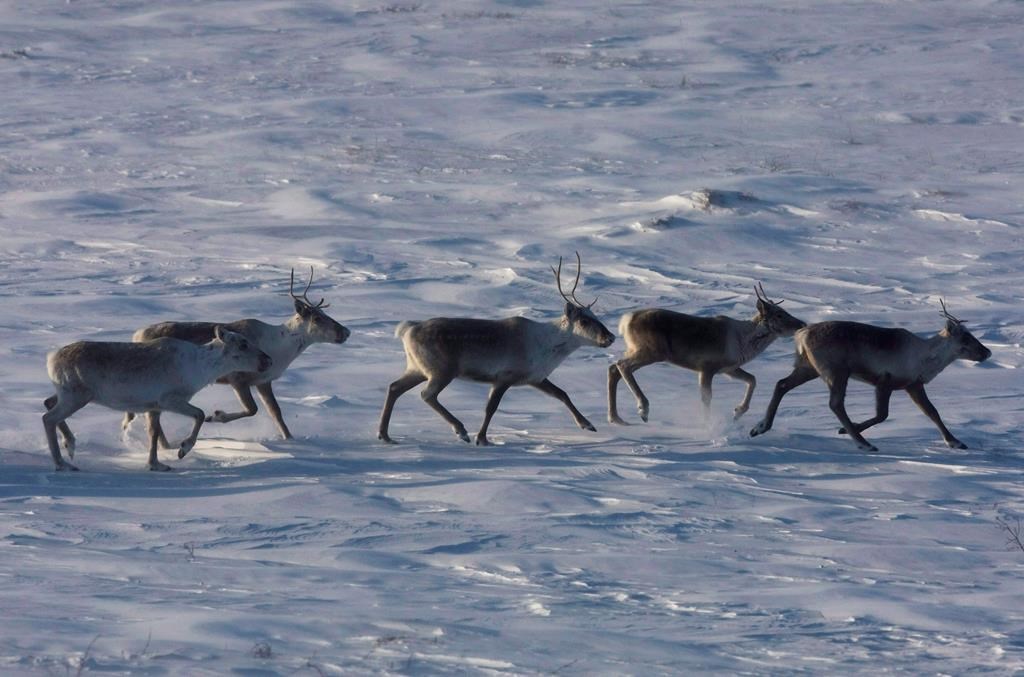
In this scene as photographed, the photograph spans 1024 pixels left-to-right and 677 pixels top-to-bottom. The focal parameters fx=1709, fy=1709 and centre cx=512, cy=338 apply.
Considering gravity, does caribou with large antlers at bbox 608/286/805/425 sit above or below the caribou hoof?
above

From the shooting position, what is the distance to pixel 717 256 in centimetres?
1939

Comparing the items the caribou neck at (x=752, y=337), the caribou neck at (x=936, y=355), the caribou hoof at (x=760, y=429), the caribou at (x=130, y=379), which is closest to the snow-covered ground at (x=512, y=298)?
the caribou hoof at (x=760, y=429)

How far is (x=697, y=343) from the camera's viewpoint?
45.6ft

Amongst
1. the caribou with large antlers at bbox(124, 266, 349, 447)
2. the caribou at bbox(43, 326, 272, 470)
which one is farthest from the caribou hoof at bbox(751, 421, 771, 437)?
the caribou at bbox(43, 326, 272, 470)

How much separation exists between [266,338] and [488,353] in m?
1.74

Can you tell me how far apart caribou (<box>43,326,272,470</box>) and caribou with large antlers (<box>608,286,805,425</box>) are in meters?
3.47

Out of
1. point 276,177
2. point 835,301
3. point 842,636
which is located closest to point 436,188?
point 276,177

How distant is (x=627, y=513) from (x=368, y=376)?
5136 mm

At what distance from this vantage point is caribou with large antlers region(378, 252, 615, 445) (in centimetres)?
1306

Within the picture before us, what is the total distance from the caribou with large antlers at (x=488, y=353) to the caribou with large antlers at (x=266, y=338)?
706 millimetres

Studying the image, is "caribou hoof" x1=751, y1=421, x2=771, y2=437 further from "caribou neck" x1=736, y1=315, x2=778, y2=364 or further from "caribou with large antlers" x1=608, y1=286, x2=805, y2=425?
"caribou neck" x1=736, y1=315, x2=778, y2=364

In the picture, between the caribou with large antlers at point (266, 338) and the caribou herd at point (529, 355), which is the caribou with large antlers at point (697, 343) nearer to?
the caribou herd at point (529, 355)

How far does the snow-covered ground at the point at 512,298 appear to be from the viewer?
7777 millimetres

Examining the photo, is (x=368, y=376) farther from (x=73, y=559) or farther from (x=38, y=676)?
(x=38, y=676)
